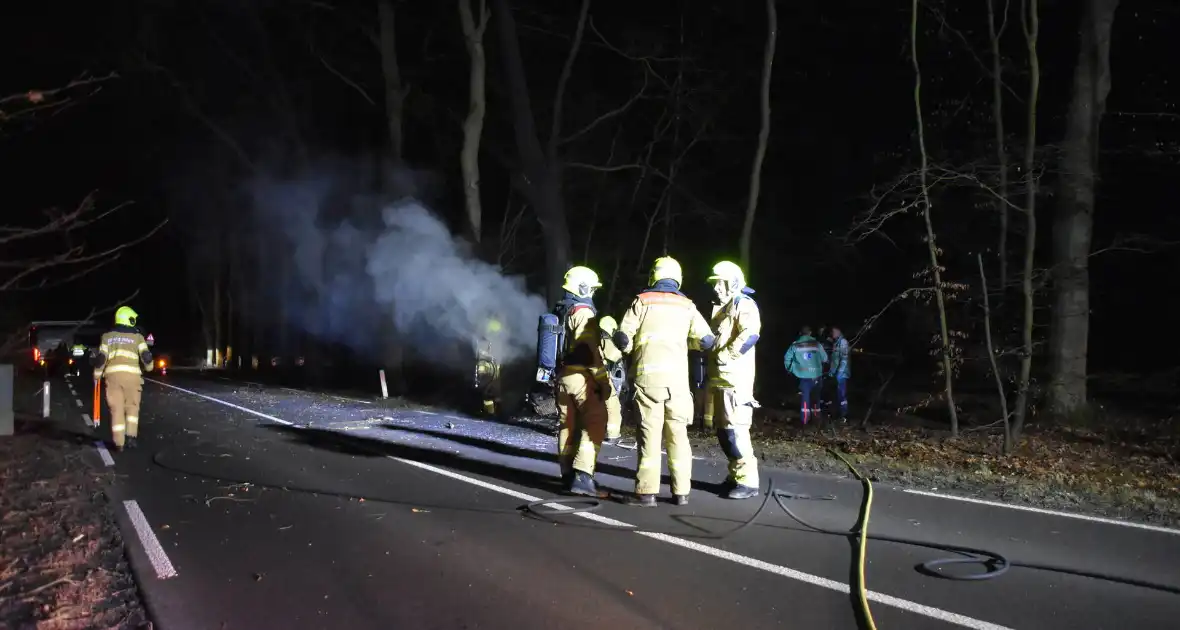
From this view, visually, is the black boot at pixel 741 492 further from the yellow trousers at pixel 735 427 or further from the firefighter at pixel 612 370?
the firefighter at pixel 612 370

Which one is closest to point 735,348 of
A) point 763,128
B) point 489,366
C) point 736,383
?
point 736,383

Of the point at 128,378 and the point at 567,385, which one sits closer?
the point at 567,385

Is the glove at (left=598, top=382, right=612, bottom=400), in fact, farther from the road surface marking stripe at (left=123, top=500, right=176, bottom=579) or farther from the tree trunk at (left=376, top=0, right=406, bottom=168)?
the tree trunk at (left=376, top=0, right=406, bottom=168)

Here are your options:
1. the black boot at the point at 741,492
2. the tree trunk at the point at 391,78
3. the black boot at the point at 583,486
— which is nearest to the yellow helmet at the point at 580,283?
the black boot at the point at 583,486

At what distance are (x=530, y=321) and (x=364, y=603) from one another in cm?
1218

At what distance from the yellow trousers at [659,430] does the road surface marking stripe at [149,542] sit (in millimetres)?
3596

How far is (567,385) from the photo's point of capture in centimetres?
786

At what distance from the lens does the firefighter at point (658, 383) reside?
23.9 feet

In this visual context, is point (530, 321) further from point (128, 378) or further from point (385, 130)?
point (385, 130)

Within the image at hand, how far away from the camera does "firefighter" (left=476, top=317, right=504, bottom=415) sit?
16.8m

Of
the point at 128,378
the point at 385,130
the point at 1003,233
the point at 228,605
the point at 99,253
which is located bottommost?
the point at 228,605

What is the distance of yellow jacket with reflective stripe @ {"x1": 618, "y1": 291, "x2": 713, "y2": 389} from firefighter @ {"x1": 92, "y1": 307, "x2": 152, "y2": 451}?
7177mm

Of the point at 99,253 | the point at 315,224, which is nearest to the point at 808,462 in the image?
the point at 99,253

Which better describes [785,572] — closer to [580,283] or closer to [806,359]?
[580,283]
